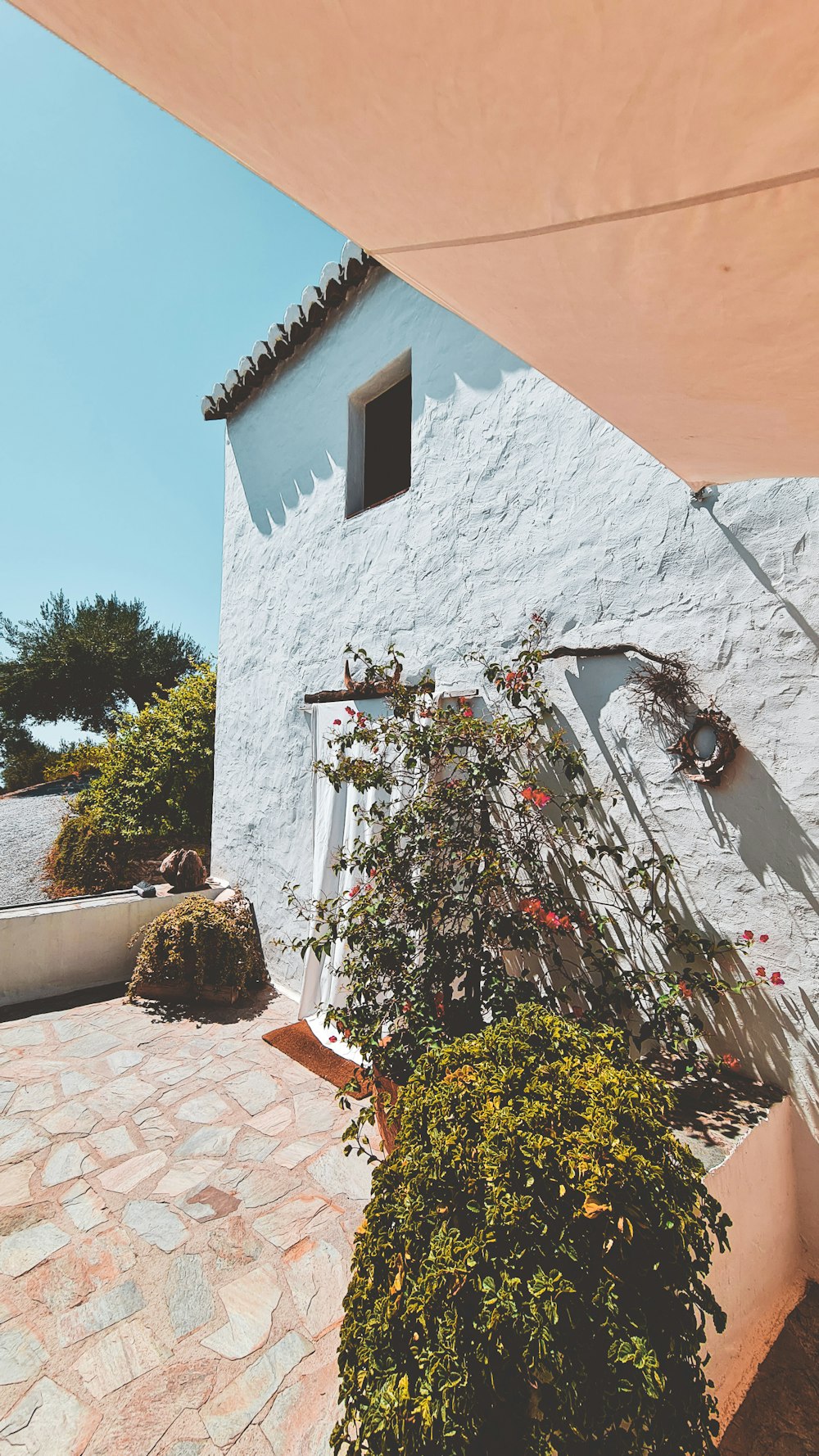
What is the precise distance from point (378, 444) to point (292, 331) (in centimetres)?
152

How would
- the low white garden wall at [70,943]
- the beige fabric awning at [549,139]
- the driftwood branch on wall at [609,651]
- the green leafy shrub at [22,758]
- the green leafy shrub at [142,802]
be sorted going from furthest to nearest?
1. the green leafy shrub at [22,758]
2. the green leafy shrub at [142,802]
3. the low white garden wall at [70,943]
4. the driftwood branch on wall at [609,651]
5. the beige fabric awning at [549,139]

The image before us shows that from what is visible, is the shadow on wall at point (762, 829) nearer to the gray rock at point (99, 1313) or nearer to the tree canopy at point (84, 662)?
the gray rock at point (99, 1313)

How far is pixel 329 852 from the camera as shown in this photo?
484 centimetres

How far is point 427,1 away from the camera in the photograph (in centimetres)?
77

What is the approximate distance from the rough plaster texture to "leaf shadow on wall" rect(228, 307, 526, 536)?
23 mm

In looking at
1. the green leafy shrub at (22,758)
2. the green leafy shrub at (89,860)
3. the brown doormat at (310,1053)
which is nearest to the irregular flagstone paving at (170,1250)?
the brown doormat at (310,1053)

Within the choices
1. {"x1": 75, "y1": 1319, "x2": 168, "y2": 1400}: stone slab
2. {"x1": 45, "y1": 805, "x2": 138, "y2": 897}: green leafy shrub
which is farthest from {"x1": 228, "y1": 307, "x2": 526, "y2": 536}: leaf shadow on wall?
{"x1": 75, "y1": 1319, "x2": 168, "y2": 1400}: stone slab

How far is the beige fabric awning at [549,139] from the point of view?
2.60ft

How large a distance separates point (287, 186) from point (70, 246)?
7961mm

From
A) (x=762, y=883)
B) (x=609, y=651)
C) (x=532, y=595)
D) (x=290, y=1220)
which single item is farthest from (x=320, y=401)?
(x=290, y=1220)

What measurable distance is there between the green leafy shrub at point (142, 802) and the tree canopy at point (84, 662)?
8979 mm

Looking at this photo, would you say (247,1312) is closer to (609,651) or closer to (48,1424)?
(48,1424)

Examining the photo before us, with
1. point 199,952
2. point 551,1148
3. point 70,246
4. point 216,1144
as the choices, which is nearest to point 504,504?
point 551,1148

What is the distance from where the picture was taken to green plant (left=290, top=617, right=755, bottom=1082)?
288 centimetres
